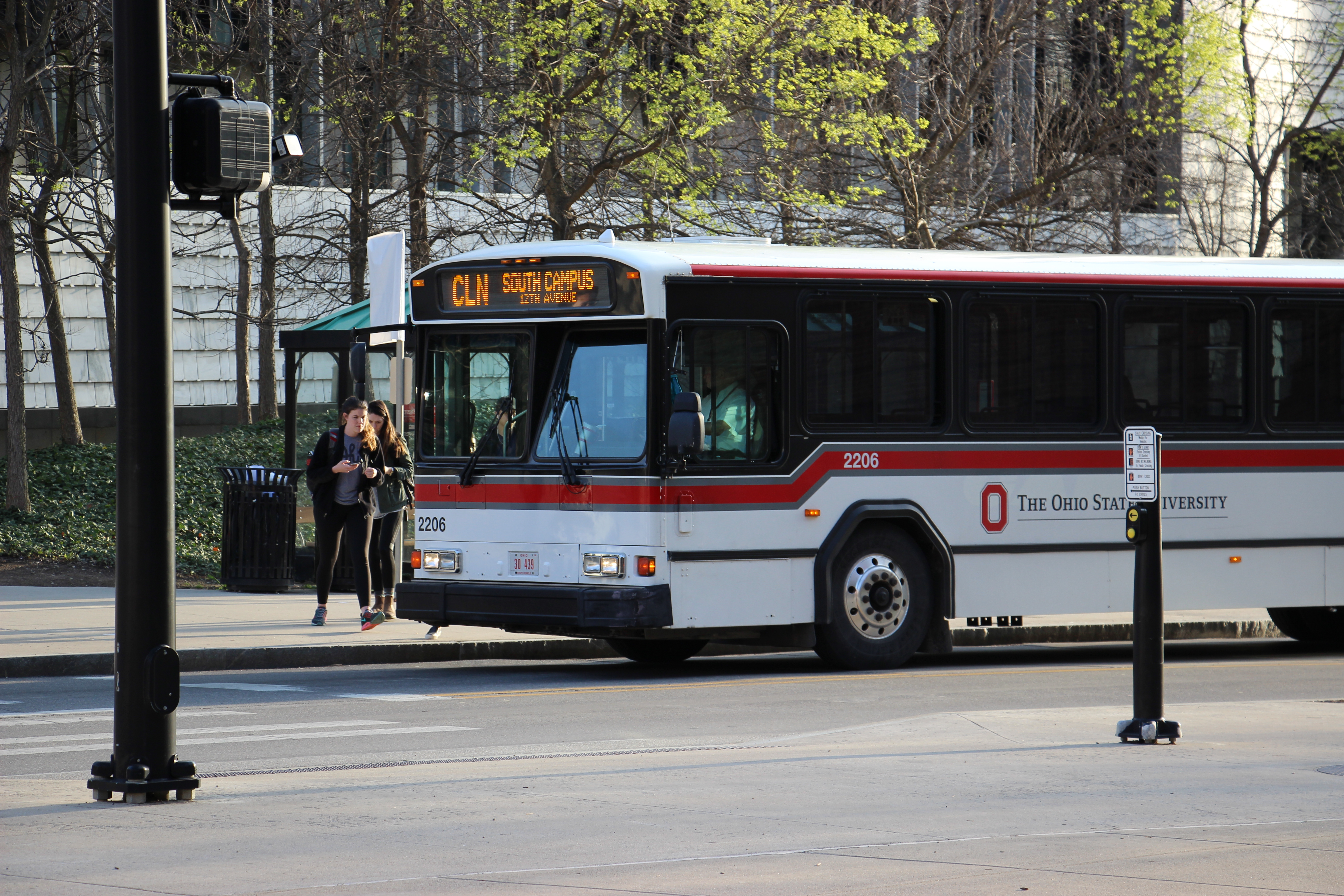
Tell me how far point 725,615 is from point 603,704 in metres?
1.53

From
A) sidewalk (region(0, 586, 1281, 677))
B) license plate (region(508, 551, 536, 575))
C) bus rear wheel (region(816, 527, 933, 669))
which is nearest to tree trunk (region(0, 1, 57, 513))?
sidewalk (region(0, 586, 1281, 677))

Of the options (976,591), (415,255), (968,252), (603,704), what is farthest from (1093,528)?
(415,255)

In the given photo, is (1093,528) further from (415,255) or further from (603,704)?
(415,255)

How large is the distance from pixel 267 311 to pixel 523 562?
47.9 ft

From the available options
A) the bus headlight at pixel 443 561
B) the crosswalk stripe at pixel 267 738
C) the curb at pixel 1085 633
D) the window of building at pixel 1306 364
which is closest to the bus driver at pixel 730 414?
the bus headlight at pixel 443 561

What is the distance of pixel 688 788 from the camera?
8.34 metres

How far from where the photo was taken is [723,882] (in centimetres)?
637

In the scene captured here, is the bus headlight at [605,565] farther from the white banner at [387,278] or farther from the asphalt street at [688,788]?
the white banner at [387,278]

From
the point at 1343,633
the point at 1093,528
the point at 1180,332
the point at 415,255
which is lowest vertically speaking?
the point at 1343,633

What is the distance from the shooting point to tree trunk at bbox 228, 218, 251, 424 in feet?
84.7

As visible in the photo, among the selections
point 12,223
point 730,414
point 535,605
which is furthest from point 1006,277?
point 12,223

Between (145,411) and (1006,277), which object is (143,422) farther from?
(1006,277)

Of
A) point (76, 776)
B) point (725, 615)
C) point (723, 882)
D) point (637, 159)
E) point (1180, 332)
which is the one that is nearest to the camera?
point (723, 882)

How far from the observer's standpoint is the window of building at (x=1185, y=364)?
14703 millimetres
